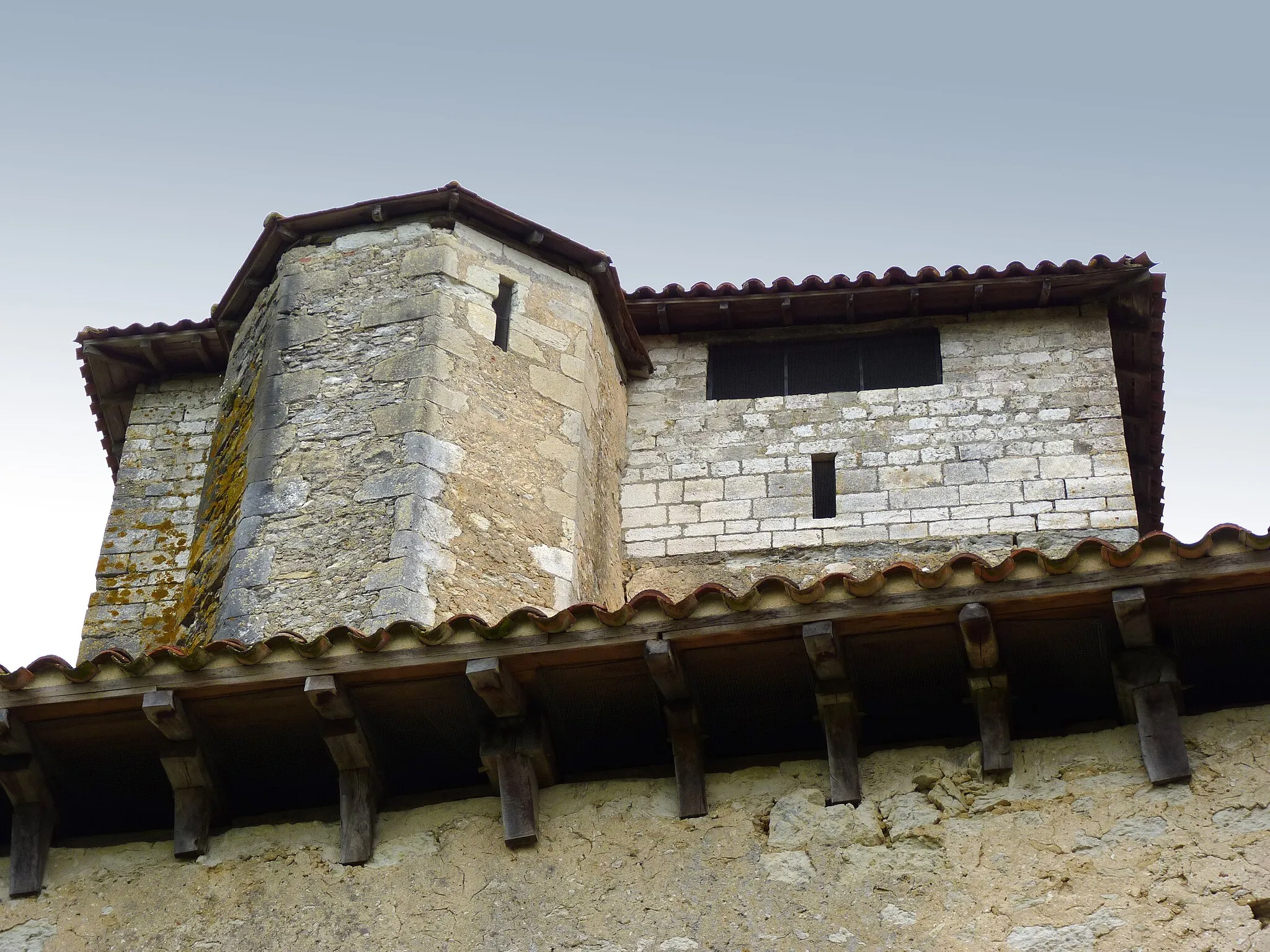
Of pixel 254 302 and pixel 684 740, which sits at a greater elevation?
pixel 254 302

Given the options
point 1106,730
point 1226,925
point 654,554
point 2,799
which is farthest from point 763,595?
point 654,554

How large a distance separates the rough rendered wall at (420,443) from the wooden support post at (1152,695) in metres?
3.84

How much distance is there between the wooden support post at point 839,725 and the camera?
7176 mm

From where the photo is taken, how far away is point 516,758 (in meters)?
7.39

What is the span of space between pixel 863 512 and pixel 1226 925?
5399 mm

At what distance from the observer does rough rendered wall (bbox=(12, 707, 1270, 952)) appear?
670 centimetres

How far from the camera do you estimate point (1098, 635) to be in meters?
7.11

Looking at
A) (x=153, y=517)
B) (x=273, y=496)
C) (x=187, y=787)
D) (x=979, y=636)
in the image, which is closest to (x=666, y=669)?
(x=979, y=636)

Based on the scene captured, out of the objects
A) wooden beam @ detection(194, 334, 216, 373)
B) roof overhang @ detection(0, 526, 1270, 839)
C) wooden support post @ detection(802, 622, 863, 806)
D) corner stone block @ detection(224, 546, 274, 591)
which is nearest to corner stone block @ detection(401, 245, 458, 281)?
wooden beam @ detection(194, 334, 216, 373)

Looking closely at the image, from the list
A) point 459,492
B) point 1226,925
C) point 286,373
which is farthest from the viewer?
point 286,373

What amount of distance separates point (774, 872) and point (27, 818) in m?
3.11

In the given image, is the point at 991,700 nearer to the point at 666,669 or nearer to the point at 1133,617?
the point at 1133,617

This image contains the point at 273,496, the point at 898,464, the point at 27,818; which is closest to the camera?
the point at 27,818

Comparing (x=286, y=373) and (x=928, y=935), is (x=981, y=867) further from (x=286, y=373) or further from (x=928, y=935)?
(x=286, y=373)
